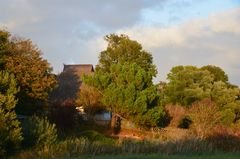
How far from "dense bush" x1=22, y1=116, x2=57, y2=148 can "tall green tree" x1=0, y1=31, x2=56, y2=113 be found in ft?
28.7

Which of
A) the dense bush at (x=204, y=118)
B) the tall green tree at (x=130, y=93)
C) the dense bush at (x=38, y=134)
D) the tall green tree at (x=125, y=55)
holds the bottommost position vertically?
the dense bush at (x=38, y=134)

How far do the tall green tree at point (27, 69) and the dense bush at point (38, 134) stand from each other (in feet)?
28.7

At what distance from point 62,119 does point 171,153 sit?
17.1 metres

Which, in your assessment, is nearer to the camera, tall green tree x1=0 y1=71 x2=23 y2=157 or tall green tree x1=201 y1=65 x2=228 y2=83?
tall green tree x1=0 y1=71 x2=23 y2=157

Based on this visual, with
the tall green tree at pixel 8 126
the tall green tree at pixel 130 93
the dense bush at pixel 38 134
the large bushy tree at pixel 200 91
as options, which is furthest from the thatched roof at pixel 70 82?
the tall green tree at pixel 8 126

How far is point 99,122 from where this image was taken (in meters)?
51.4

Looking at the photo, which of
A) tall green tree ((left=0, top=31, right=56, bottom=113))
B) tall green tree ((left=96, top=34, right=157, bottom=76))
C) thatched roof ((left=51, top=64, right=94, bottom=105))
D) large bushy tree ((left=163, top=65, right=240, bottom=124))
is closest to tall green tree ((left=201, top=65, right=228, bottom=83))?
large bushy tree ((left=163, top=65, right=240, bottom=124))

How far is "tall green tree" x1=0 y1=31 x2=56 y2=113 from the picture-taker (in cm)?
3834

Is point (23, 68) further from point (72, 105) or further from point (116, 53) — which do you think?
point (116, 53)

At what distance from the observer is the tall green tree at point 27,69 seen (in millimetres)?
38344

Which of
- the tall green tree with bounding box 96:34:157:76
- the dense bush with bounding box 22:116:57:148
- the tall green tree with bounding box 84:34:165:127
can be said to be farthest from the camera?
the tall green tree with bounding box 96:34:157:76

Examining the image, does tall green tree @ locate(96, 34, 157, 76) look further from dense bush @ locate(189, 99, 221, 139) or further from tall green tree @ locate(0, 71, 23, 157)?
tall green tree @ locate(0, 71, 23, 157)

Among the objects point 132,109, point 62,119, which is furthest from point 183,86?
point 62,119

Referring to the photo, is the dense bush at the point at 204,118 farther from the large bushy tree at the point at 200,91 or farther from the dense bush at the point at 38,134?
the dense bush at the point at 38,134
